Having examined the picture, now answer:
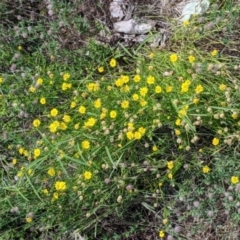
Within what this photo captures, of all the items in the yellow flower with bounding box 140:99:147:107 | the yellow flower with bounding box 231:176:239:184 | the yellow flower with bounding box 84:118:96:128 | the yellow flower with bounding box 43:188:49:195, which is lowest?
the yellow flower with bounding box 231:176:239:184

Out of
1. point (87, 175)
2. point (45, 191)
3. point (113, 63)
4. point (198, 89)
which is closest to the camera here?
point (198, 89)

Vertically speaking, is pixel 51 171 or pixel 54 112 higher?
pixel 54 112

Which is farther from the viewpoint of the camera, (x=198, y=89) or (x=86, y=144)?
(x=86, y=144)

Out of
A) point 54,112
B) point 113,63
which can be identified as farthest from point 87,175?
point 113,63

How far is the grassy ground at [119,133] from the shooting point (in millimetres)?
2537

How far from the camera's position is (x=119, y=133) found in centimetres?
254

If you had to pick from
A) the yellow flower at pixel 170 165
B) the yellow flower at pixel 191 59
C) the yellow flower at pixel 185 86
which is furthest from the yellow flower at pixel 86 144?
the yellow flower at pixel 191 59

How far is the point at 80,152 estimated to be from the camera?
2504 millimetres

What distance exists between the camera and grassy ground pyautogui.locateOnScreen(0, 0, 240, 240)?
2.54m

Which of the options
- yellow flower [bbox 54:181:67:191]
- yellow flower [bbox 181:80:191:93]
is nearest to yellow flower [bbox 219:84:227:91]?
yellow flower [bbox 181:80:191:93]

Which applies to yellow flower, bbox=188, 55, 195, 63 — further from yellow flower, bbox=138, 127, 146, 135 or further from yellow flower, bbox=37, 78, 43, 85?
yellow flower, bbox=37, 78, 43, 85

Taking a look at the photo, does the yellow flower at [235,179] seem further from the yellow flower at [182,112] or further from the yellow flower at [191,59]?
the yellow flower at [191,59]

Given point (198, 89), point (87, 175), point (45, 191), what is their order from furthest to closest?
1. point (45, 191)
2. point (87, 175)
3. point (198, 89)

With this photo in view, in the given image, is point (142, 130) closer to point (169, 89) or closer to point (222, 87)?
point (169, 89)
